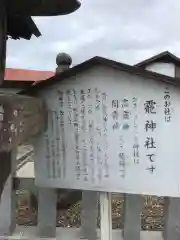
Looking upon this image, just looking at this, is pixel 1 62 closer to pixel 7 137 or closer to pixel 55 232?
pixel 7 137

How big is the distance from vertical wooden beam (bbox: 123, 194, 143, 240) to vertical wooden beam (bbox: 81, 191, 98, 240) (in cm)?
24

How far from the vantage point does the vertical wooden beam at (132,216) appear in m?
3.12

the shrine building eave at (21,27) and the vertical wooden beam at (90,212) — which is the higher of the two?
the shrine building eave at (21,27)

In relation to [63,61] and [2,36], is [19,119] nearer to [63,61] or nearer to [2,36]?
[2,36]

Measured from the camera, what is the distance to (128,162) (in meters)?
2.69

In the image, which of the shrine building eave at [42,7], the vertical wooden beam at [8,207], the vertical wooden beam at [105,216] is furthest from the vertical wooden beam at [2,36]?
the vertical wooden beam at [105,216]

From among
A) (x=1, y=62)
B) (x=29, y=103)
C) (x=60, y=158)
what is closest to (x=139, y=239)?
(x=60, y=158)

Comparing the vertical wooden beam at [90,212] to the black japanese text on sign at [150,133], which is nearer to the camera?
the black japanese text on sign at [150,133]

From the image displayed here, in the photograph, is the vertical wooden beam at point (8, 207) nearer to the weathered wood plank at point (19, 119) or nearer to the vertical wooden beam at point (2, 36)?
the weathered wood plank at point (19, 119)

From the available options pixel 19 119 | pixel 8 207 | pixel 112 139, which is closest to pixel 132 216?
pixel 112 139

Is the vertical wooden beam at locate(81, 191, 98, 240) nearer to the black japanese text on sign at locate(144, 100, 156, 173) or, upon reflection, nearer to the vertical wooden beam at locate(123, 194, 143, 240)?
the vertical wooden beam at locate(123, 194, 143, 240)

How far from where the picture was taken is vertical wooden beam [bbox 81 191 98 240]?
128 inches

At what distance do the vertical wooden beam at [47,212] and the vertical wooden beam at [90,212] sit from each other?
0.75 feet

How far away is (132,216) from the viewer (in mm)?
3148
